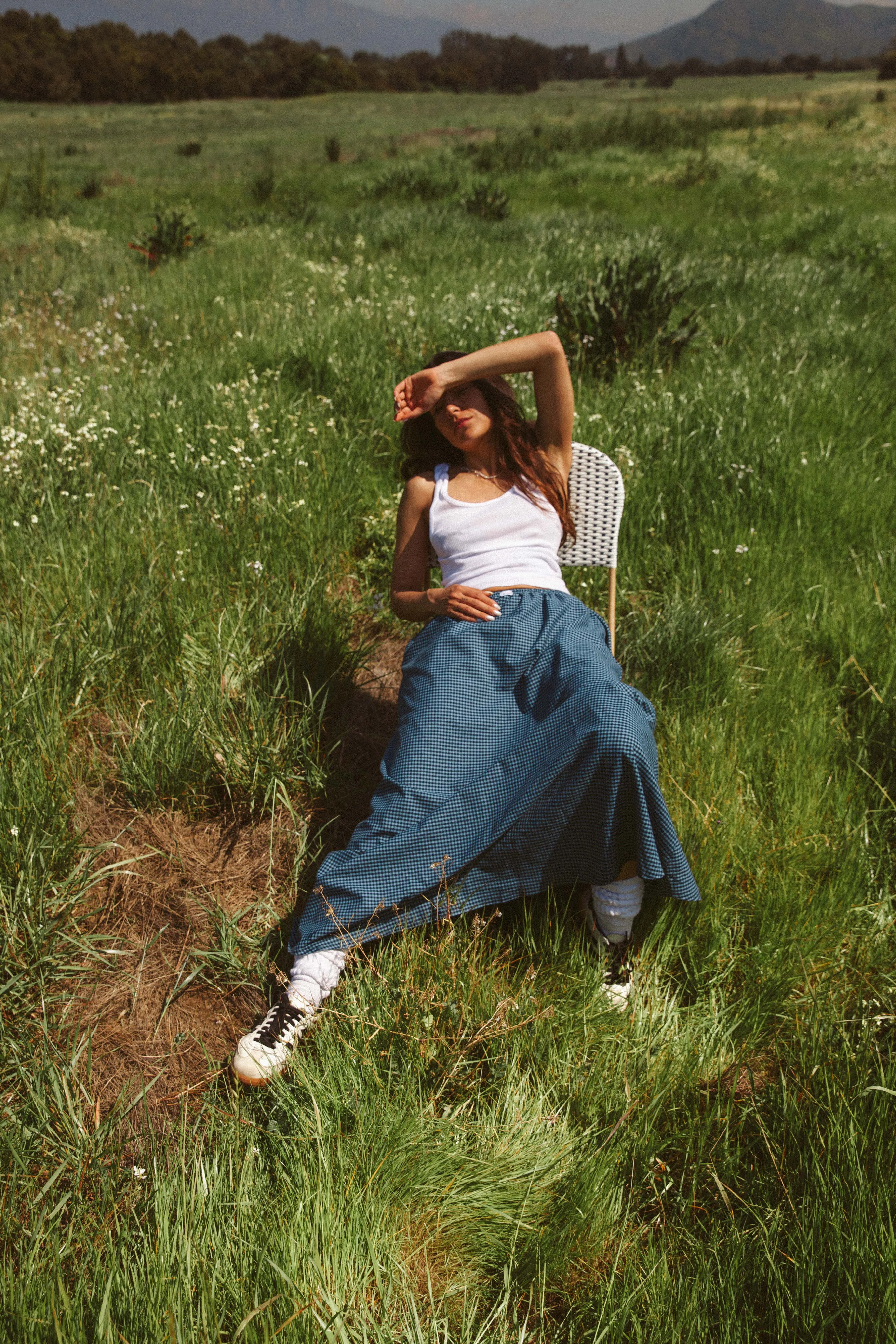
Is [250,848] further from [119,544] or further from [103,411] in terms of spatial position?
[103,411]

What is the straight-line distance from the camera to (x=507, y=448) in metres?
2.80

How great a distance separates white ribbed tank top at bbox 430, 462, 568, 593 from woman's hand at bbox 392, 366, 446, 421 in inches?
10.4

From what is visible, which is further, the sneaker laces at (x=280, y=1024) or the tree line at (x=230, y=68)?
the tree line at (x=230, y=68)

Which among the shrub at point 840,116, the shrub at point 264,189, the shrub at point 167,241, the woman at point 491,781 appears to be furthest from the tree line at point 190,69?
the woman at point 491,781

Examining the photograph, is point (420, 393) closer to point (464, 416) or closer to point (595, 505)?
point (464, 416)

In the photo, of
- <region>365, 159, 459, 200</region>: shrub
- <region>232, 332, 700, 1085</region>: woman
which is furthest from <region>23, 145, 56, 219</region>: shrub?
<region>232, 332, 700, 1085</region>: woman

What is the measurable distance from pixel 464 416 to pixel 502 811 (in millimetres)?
1396

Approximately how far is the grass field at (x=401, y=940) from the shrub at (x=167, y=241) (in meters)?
4.63

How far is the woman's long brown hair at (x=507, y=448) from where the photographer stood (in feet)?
9.13

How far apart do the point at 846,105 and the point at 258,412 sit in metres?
38.6

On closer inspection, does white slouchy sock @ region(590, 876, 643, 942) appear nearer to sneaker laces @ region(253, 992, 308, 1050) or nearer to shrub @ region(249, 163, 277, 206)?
sneaker laces @ region(253, 992, 308, 1050)

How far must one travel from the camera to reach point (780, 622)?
3355 millimetres

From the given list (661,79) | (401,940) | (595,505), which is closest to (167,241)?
(595,505)

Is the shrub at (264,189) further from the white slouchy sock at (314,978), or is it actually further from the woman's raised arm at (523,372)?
the white slouchy sock at (314,978)
